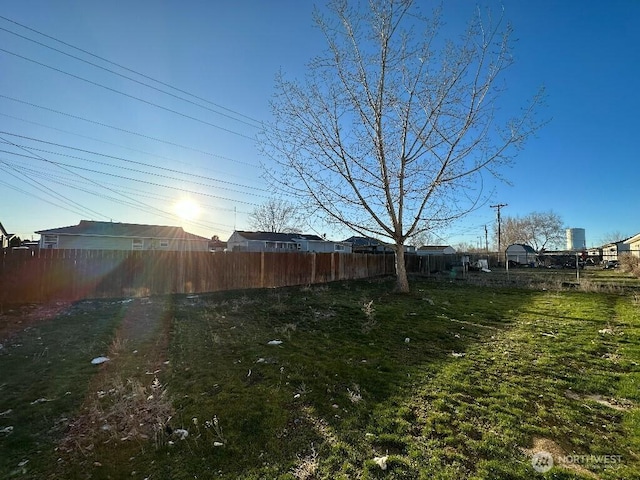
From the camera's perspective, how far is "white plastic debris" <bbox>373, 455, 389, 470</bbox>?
6.98 feet

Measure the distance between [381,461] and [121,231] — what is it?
27.1m

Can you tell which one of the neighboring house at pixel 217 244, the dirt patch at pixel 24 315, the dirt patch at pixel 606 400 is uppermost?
the neighboring house at pixel 217 244

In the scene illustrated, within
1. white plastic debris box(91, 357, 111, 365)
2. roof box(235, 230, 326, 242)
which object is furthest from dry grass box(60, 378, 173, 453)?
roof box(235, 230, 326, 242)

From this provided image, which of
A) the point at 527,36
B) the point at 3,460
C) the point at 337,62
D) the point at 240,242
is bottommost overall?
the point at 3,460

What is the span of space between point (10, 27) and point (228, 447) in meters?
12.7

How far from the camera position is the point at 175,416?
9.20 ft

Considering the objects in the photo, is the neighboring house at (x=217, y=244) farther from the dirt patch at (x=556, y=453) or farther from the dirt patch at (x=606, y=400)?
the dirt patch at (x=556, y=453)

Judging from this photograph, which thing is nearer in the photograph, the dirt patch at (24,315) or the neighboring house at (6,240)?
the dirt patch at (24,315)

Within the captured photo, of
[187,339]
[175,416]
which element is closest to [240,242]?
[187,339]

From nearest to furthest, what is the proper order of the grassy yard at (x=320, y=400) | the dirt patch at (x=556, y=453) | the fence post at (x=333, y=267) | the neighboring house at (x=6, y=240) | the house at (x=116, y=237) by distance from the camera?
the dirt patch at (x=556, y=453)
the grassy yard at (x=320, y=400)
the fence post at (x=333, y=267)
the neighboring house at (x=6, y=240)
the house at (x=116, y=237)

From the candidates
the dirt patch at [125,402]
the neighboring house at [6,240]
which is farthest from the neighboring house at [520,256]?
the neighboring house at [6,240]

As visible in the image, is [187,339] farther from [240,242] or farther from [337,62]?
[240,242]

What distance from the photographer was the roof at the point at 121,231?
73.6ft

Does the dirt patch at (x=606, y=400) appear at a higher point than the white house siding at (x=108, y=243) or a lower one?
lower
